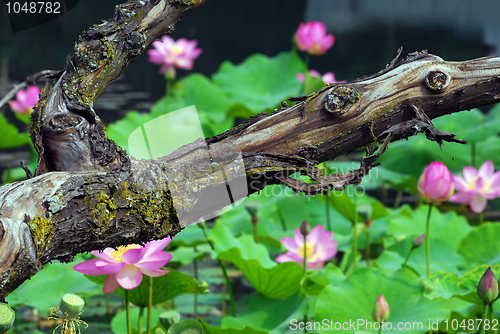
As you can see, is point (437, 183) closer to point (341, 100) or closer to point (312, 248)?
point (312, 248)

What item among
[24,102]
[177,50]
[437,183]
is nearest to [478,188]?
[437,183]

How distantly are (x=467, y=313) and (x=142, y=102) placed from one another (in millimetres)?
2303

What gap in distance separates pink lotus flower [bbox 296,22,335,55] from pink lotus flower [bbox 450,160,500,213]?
36.3 inches

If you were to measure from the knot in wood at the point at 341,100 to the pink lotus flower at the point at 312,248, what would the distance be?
0.45 meters

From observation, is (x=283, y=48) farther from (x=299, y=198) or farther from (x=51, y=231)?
(x=51, y=231)

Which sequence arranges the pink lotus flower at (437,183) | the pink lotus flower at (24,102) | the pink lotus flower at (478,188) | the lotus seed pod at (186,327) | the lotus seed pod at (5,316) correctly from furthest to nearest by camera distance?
the pink lotus flower at (24,102) < the pink lotus flower at (478,188) < the pink lotus flower at (437,183) < the lotus seed pod at (186,327) < the lotus seed pod at (5,316)

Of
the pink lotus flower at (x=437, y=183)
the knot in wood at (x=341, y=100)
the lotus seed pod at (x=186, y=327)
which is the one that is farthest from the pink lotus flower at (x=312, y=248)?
the knot in wood at (x=341, y=100)

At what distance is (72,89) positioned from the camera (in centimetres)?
54

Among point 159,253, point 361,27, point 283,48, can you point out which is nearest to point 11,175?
point 159,253

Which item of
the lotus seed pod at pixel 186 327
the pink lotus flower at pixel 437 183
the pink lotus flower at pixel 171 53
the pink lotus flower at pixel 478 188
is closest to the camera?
the lotus seed pod at pixel 186 327

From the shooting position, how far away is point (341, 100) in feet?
1.74

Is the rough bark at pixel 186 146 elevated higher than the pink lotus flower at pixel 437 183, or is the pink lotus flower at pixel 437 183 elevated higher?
the pink lotus flower at pixel 437 183

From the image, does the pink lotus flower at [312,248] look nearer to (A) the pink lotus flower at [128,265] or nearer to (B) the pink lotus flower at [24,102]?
(A) the pink lotus flower at [128,265]

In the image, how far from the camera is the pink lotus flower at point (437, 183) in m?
0.90
